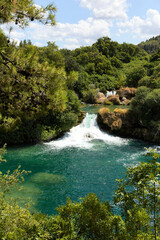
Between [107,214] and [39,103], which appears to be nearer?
[107,214]

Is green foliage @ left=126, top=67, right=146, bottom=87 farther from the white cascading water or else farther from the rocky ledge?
the white cascading water

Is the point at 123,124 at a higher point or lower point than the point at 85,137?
higher

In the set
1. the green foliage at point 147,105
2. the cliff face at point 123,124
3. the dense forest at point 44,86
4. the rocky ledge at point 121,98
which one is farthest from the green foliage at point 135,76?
the cliff face at point 123,124

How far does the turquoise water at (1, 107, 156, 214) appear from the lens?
10.3 metres

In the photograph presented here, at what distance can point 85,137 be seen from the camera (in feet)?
65.4

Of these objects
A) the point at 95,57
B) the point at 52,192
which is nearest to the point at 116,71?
the point at 95,57

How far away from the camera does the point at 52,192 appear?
34.4ft

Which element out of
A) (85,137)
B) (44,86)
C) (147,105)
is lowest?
(85,137)

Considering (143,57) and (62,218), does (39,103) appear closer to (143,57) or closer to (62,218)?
(62,218)

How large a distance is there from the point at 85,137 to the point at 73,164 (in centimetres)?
609

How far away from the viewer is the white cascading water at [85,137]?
18188 millimetres

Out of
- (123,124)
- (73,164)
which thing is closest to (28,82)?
(73,164)

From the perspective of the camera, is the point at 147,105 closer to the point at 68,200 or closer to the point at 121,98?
the point at 121,98

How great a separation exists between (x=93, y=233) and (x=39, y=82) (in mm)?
3576
